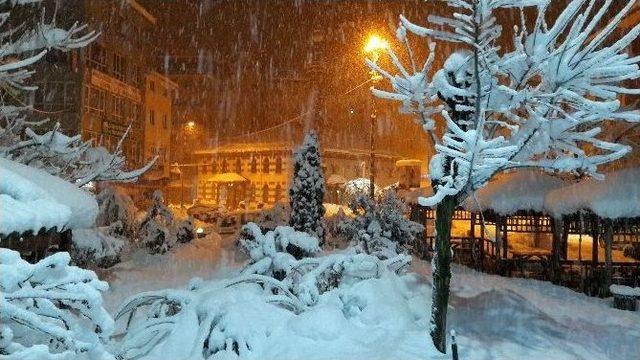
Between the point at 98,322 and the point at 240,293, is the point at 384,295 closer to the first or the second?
the point at 240,293

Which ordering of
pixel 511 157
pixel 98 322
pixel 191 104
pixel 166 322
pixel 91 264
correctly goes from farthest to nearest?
pixel 191 104 < pixel 91 264 < pixel 166 322 < pixel 511 157 < pixel 98 322

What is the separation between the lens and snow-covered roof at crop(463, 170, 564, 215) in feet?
53.6

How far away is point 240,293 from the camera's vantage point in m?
7.89

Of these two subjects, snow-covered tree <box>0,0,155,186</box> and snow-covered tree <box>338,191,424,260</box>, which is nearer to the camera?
snow-covered tree <box>0,0,155,186</box>

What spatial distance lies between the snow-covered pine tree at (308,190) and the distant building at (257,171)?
84.3 ft

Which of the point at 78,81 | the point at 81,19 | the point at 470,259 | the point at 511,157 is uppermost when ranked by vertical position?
the point at 81,19

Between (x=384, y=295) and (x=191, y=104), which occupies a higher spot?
(x=191, y=104)

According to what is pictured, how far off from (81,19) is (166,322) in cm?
2842

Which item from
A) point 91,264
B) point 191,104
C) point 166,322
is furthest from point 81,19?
point 191,104

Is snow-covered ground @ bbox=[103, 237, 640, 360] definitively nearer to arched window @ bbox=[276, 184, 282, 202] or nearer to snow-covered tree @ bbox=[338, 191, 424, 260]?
snow-covered tree @ bbox=[338, 191, 424, 260]

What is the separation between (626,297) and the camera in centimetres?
1208

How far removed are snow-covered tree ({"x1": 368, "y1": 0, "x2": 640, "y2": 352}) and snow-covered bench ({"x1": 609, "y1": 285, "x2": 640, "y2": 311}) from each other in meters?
6.42

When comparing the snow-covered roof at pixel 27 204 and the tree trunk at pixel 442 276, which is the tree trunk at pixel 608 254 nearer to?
the tree trunk at pixel 442 276

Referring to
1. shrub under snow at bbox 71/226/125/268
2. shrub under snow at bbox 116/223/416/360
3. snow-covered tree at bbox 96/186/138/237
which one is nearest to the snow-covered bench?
shrub under snow at bbox 116/223/416/360
